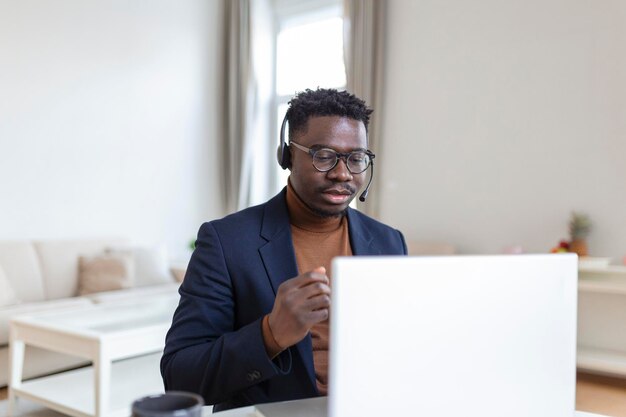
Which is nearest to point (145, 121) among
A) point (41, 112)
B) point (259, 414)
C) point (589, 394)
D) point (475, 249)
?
point (41, 112)

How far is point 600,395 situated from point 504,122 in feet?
6.34

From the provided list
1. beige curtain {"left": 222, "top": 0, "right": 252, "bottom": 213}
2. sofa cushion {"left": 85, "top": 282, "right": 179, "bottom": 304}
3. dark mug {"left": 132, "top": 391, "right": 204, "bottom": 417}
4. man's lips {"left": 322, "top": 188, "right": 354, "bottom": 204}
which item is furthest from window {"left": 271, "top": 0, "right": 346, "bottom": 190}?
dark mug {"left": 132, "top": 391, "right": 204, "bottom": 417}

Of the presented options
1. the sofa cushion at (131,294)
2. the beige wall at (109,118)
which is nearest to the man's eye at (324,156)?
the sofa cushion at (131,294)

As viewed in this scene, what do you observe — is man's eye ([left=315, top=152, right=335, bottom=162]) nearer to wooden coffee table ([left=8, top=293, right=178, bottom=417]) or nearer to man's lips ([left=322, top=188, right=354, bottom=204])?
man's lips ([left=322, top=188, right=354, bottom=204])

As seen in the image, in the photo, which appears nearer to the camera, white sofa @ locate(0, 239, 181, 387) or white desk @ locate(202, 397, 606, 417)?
white desk @ locate(202, 397, 606, 417)

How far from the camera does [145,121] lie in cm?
544

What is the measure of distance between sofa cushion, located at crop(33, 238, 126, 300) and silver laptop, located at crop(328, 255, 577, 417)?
13.7 ft

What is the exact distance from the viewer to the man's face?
50.1 inches

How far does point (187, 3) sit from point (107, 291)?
3015 millimetres

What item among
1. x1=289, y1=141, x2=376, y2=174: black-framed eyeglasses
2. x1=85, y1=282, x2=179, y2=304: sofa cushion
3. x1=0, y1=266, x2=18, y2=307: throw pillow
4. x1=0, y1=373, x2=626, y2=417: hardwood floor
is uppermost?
x1=289, y1=141, x2=376, y2=174: black-framed eyeglasses

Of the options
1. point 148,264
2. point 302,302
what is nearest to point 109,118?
point 148,264

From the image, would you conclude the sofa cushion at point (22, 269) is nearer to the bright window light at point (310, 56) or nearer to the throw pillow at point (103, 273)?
the throw pillow at point (103, 273)

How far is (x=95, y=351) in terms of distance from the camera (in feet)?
8.37

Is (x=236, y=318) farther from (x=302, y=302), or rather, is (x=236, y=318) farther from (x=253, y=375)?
(x=302, y=302)
